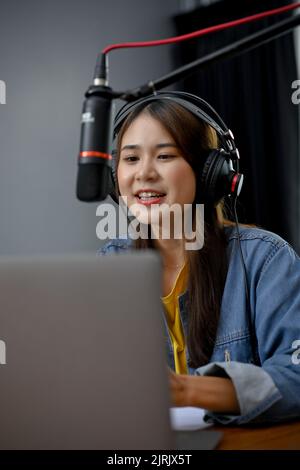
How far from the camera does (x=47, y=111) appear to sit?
2.92 metres

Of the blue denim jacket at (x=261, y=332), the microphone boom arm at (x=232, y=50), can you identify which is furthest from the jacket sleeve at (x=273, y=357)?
the microphone boom arm at (x=232, y=50)

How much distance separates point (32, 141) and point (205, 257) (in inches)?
71.3

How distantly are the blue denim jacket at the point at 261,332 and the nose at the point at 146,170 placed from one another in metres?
0.22

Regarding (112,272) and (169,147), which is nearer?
(112,272)

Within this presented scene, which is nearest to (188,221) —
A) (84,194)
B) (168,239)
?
(168,239)

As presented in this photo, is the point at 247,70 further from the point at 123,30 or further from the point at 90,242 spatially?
the point at 90,242

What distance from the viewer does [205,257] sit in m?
1.26

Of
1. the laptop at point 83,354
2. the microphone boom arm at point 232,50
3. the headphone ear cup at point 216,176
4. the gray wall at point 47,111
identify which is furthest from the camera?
the gray wall at point 47,111

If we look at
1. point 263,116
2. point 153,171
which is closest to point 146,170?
point 153,171

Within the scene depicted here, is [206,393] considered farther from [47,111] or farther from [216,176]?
[47,111]

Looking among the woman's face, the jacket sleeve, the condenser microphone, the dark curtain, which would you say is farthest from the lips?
the dark curtain

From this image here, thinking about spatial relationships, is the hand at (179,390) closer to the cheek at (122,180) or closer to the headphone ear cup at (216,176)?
the headphone ear cup at (216,176)

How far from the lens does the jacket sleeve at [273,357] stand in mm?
811

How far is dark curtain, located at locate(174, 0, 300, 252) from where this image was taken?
3.14 metres
